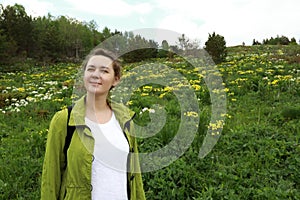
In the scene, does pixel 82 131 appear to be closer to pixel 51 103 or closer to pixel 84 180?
pixel 84 180

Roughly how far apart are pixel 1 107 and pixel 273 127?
832cm

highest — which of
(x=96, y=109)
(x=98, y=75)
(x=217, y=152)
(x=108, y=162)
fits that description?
(x=98, y=75)

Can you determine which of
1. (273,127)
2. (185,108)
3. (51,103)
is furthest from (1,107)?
(273,127)

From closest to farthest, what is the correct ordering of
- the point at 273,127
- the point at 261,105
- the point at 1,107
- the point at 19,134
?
the point at 273,127, the point at 19,134, the point at 261,105, the point at 1,107

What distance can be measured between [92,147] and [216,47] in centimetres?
1507

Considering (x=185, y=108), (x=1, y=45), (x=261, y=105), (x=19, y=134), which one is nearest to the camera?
(x=19, y=134)

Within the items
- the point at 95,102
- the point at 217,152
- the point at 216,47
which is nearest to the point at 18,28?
the point at 216,47

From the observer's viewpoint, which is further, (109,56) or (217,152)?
(217,152)

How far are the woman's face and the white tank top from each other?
253 millimetres

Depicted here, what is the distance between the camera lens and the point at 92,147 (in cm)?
217

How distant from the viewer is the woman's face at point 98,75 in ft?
7.27

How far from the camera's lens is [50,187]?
2.20 meters

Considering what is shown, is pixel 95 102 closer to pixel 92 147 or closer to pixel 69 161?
pixel 92 147

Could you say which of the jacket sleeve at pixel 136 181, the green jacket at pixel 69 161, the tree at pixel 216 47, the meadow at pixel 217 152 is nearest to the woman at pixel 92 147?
the green jacket at pixel 69 161
